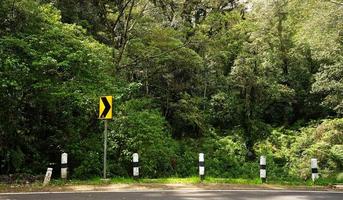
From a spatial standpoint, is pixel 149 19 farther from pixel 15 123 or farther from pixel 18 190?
pixel 18 190

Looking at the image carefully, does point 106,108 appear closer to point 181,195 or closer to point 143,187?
point 143,187

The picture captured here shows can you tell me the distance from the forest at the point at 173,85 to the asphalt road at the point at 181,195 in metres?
4.25

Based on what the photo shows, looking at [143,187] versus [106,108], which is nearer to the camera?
[143,187]

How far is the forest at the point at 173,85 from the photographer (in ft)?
48.1

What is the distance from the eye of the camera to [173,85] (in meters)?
27.4

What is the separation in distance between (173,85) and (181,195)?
1811 cm

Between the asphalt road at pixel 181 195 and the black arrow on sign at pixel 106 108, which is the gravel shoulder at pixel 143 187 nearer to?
the asphalt road at pixel 181 195

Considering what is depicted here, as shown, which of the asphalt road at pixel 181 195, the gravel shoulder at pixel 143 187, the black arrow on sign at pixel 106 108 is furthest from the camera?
the black arrow on sign at pixel 106 108

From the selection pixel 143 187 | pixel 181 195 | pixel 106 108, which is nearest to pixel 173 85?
pixel 106 108

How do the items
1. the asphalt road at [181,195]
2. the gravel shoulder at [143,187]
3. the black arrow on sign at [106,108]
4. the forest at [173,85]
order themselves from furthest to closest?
the forest at [173,85] → the black arrow on sign at [106,108] → the gravel shoulder at [143,187] → the asphalt road at [181,195]

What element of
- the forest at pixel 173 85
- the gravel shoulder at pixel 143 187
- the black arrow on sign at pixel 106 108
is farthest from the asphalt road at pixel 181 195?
the forest at pixel 173 85

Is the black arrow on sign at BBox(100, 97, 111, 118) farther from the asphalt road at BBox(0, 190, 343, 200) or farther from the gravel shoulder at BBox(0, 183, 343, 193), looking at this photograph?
the asphalt road at BBox(0, 190, 343, 200)

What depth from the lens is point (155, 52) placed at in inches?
988

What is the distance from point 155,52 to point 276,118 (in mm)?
13983
